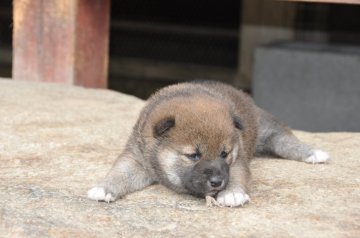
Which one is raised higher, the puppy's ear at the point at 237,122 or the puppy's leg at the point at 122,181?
the puppy's ear at the point at 237,122

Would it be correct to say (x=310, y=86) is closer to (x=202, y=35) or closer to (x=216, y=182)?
(x=202, y=35)

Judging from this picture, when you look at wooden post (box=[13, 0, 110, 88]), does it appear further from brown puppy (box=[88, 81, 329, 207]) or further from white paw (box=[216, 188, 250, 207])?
white paw (box=[216, 188, 250, 207])

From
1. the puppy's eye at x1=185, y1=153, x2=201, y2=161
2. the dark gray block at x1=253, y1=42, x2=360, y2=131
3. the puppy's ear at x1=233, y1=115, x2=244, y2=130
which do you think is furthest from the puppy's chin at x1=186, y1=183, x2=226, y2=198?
the dark gray block at x1=253, y1=42, x2=360, y2=131

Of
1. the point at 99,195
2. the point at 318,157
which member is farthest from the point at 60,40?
the point at 99,195

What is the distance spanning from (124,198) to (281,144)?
1.42 m

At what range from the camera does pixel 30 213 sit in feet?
11.6

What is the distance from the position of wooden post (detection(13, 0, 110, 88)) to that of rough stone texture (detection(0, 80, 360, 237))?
1495mm

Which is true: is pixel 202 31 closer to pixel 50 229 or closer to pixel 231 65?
pixel 231 65

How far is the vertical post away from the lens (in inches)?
438

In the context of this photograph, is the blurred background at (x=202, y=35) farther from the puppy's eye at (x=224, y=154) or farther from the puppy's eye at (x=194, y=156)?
the puppy's eye at (x=194, y=156)

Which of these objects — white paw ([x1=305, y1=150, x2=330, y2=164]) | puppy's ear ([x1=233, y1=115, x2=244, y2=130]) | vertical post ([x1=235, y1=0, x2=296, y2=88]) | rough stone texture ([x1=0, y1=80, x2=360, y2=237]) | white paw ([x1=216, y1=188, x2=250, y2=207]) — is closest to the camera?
rough stone texture ([x1=0, y1=80, x2=360, y2=237])

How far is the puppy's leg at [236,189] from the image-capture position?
374cm

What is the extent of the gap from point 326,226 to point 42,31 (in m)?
4.47

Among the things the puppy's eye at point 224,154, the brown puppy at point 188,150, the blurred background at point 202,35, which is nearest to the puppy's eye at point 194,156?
the brown puppy at point 188,150
